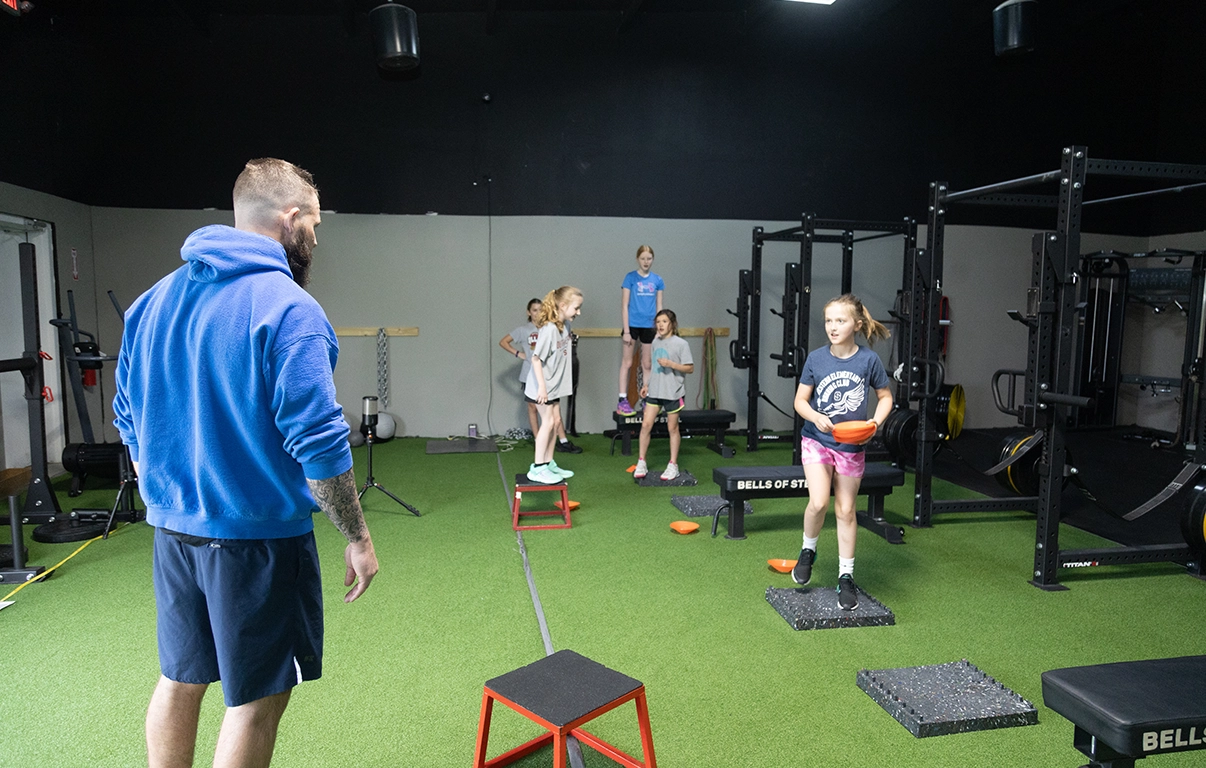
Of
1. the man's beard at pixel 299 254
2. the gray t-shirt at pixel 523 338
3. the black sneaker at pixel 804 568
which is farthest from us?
the gray t-shirt at pixel 523 338

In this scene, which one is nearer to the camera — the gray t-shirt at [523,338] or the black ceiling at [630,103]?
the black ceiling at [630,103]

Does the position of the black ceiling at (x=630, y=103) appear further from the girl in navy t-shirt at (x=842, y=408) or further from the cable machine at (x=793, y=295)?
the girl in navy t-shirt at (x=842, y=408)

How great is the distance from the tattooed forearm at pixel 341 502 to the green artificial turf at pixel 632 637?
3.67 feet

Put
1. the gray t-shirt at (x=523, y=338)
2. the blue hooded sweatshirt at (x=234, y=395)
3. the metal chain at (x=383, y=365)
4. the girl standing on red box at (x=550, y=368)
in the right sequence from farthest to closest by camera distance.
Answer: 1. the metal chain at (x=383, y=365)
2. the gray t-shirt at (x=523, y=338)
3. the girl standing on red box at (x=550, y=368)
4. the blue hooded sweatshirt at (x=234, y=395)

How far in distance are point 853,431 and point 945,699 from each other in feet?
3.67

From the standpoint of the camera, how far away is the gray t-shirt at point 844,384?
3.47m

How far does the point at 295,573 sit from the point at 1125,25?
11.0 m

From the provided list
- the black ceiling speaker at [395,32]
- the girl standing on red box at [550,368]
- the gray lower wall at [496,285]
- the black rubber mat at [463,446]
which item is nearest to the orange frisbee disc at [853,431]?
the girl standing on red box at [550,368]

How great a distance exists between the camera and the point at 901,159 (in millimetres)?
8648

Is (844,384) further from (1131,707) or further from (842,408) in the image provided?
(1131,707)

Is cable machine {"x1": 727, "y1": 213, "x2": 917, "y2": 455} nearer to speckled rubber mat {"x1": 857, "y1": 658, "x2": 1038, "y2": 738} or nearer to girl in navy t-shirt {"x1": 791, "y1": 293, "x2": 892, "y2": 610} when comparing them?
girl in navy t-shirt {"x1": 791, "y1": 293, "x2": 892, "y2": 610}

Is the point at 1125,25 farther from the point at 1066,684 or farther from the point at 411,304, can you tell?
the point at 1066,684

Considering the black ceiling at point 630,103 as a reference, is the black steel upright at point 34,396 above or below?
below

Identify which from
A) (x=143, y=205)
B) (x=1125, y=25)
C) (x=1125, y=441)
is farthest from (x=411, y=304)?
(x=1125, y=25)
